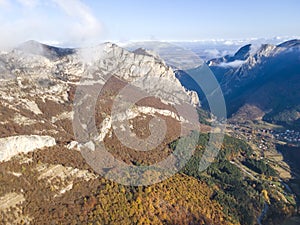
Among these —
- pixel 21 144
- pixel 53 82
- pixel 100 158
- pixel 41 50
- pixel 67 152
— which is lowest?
pixel 100 158

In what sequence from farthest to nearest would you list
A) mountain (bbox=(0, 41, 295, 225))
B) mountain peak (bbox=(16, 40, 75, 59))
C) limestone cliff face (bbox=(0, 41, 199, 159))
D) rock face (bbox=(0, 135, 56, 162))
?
mountain peak (bbox=(16, 40, 75, 59)) < limestone cliff face (bbox=(0, 41, 199, 159)) < rock face (bbox=(0, 135, 56, 162)) < mountain (bbox=(0, 41, 295, 225))

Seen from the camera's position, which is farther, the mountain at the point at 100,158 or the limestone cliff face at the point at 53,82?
the limestone cliff face at the point at 53,82

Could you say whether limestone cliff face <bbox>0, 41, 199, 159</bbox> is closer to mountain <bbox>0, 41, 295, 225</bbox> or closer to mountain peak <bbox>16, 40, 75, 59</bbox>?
mountain peak <bbox>16, 40, 75, 59</bbox>

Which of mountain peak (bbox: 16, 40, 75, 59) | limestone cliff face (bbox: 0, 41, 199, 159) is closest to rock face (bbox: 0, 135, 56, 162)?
limestone cliff face (bbox: 0, 41, 199, 159)

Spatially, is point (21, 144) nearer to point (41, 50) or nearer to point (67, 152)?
point (67, 152)

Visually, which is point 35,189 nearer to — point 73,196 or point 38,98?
point 73,196

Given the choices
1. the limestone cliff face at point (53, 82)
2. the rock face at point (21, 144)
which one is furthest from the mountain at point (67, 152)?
the limestone cliff face at point (53, 82)

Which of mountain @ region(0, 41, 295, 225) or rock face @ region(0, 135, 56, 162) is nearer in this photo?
mountain @ region(0, 41, 295, 225)

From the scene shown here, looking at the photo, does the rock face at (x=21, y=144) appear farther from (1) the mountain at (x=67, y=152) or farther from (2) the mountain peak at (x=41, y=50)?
(2) the mountain peak at (x=41, y=50)

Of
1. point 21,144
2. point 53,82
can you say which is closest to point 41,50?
point 53,82

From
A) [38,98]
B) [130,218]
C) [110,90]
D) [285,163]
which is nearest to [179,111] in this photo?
[110,90]
